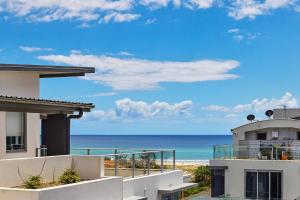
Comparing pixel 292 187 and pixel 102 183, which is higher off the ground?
pixel 102 183

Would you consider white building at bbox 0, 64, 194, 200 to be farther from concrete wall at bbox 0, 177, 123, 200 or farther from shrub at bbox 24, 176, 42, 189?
shrub at bbox 24, 176, 42, 189

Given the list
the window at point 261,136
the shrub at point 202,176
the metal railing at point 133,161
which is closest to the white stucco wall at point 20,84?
the metal railing at point 133,161

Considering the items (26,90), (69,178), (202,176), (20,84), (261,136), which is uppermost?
(20,84)

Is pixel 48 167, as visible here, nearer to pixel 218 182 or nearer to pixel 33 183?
pixel 33 183

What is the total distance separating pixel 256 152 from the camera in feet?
96.1

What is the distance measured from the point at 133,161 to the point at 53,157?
3.48 meters

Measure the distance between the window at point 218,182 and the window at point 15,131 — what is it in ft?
50.5

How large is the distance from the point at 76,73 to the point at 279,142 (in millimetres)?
15568

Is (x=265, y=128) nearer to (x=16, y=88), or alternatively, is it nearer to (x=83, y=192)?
(x=16, y=88)

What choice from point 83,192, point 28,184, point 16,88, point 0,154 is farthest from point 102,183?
point 16,88

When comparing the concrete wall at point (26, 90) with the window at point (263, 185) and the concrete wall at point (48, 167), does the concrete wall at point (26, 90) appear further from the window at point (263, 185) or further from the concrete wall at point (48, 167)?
the window at point (263, 185)

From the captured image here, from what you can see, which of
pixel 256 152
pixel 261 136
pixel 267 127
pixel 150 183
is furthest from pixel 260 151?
pixel 150 183

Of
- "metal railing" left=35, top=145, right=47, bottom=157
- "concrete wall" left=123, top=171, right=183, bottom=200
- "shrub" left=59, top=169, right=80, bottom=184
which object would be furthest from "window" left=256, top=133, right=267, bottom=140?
"shrub" left=59, top=169, right=80, bottom=184

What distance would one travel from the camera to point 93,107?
1688 centimetres
